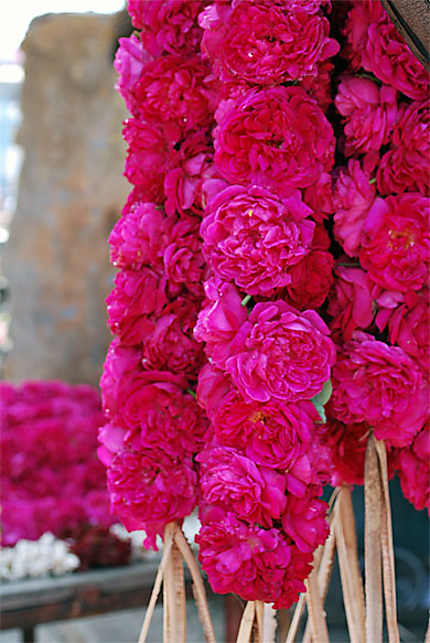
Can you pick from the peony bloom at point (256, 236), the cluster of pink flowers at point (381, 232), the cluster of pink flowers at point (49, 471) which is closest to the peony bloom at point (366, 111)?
the cluster of pink flowers at point (381, 232)

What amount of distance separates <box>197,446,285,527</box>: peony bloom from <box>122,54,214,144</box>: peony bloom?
0.31 meters

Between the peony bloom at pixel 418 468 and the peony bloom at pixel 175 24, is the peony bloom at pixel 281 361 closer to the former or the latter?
the peony bloom at pixel 418 468

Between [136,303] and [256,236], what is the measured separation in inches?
6.1

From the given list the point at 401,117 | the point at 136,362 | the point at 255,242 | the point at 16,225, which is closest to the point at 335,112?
the point at 401,117

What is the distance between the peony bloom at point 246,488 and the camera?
56cm

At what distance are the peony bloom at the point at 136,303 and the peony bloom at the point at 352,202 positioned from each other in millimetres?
175

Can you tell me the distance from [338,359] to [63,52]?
3.00 metres

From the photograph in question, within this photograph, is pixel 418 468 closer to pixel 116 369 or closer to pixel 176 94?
pixel 116 369

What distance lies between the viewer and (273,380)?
550 mm

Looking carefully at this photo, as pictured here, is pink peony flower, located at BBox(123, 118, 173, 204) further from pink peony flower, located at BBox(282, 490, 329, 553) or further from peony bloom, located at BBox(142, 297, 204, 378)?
pink peony flower, located at BBox(282, 490, 329, 553)

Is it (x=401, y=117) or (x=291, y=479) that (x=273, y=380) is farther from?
(x=401, y=117)

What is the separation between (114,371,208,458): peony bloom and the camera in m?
0.65

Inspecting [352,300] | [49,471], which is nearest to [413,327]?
[352,300]

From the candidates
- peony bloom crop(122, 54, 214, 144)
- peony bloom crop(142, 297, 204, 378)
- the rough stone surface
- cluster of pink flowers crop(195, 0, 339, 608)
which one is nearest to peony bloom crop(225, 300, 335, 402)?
cluster of pink flowers crop(195, 0, 339, 608)
